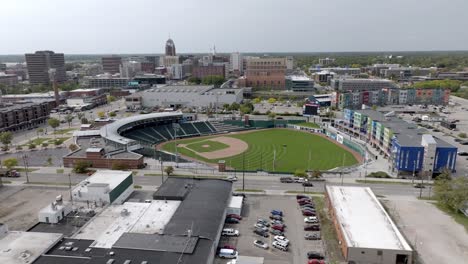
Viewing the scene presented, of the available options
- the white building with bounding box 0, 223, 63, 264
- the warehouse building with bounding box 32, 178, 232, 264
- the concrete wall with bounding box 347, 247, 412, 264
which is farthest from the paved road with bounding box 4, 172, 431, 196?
the white building with bounding box 0, 223, 63, 264

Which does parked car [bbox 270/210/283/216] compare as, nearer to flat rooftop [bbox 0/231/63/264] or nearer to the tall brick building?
flat rooftop [bbox 0/231/63/264]

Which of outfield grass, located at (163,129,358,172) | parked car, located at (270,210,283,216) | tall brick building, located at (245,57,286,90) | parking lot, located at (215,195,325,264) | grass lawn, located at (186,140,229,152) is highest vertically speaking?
tall brick building, located at (245,57,286,90)

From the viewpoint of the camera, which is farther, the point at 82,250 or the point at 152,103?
the point at 152,103

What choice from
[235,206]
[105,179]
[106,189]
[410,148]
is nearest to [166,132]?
[105,179]

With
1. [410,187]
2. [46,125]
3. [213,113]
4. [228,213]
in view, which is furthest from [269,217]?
[46,125]

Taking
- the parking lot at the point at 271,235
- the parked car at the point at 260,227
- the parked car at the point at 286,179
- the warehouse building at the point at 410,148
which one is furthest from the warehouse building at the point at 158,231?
the warehouse building at the point at 410,148

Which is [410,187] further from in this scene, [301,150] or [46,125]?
[46,125]
